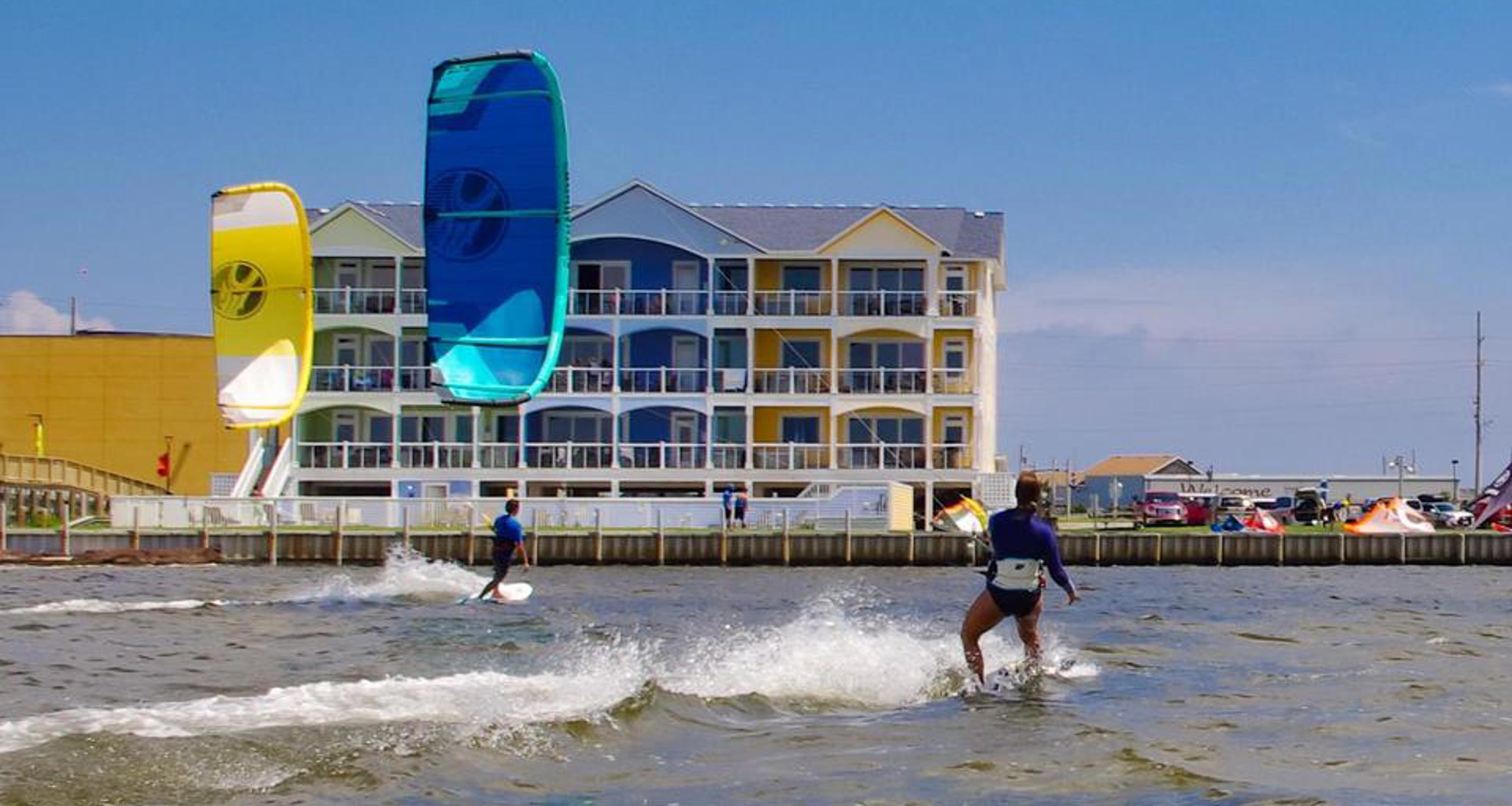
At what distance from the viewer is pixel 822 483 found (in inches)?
1945

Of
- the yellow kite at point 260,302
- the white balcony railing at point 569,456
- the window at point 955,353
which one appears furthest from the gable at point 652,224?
the yellow kite at point 260,302

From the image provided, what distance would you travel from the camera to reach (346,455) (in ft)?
176

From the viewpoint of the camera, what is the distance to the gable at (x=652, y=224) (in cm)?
5512

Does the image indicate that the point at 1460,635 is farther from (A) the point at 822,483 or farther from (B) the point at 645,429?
(B) the point at 645,429

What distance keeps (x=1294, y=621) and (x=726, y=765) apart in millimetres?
13696

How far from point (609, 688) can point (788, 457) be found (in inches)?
1590

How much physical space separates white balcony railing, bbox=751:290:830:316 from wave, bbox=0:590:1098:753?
119ft

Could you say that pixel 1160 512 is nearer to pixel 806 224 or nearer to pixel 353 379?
pixel 806 224

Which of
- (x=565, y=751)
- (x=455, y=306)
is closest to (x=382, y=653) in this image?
(x=565, y=751)

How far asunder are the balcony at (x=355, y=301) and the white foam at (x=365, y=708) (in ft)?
138

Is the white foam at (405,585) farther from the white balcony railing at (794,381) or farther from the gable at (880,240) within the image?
the gable at (880,240)

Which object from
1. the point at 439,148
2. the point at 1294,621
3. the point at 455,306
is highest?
the point at 439,148

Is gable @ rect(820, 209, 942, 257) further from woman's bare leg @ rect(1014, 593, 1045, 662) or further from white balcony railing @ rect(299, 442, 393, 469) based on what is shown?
woman's bare leg @ rect(1014, 593, 1045, 662)

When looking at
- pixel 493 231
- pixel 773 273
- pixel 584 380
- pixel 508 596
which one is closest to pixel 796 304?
pixel 773 273
